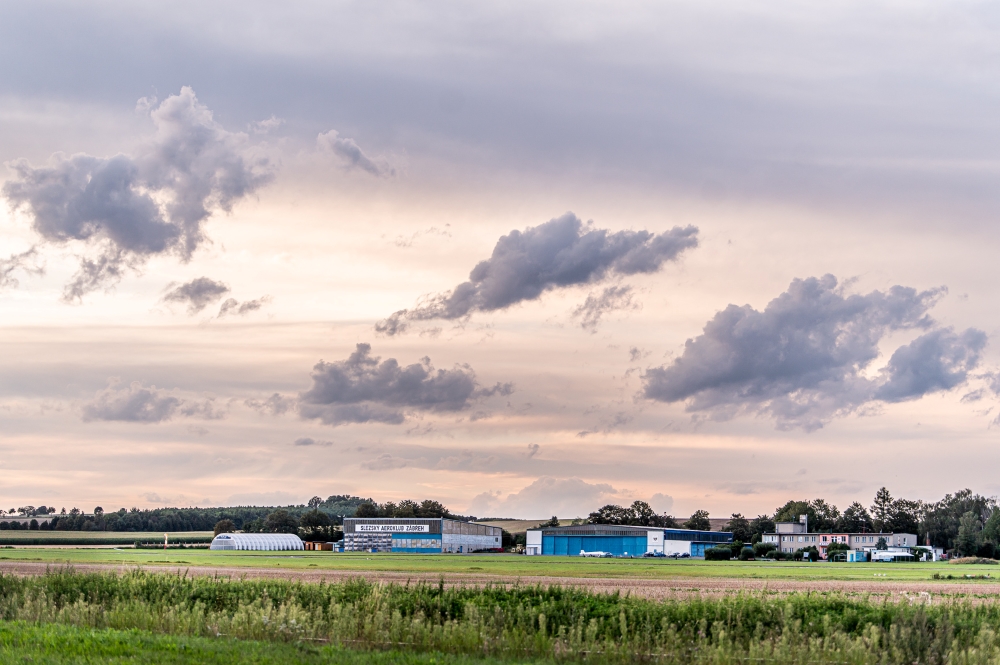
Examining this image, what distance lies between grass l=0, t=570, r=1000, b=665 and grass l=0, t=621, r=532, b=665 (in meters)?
0.05

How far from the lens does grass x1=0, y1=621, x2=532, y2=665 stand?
21156 mm

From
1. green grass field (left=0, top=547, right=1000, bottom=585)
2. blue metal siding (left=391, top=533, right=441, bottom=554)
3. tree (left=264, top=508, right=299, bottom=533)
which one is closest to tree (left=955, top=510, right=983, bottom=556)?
green grass field (left=0, top=547, right=1000, bottom=585)

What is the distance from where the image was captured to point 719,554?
15300 centimetres

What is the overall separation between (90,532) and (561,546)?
91.7 meters

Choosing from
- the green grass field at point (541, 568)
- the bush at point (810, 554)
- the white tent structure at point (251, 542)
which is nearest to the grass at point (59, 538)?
the white tent structure at point (251, 542)

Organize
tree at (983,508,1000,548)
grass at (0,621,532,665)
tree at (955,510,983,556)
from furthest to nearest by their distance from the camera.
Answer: tree at (955,510,983,556), tree at (983,508,1000,548), grass at (0,621,532,665)

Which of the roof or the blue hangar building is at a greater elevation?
the roof

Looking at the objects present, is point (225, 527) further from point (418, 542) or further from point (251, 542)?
point (418, 542)

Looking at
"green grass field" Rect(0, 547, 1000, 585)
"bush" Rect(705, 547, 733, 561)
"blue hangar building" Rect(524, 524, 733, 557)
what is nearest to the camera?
"green grass field" Rect(0, 547, 1000, 585)

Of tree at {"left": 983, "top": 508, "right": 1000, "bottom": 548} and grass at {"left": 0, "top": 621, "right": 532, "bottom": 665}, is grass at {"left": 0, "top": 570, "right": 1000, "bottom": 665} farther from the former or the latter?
tree at {"left": 983, "top": 508, "right": 1000, "bottom": 548}

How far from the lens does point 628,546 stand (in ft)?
550

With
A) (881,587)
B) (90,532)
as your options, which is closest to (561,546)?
(90,532)

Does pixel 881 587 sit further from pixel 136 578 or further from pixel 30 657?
pixel 30 657

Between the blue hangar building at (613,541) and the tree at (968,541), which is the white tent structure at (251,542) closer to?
the blue hangar building at (613,541)
